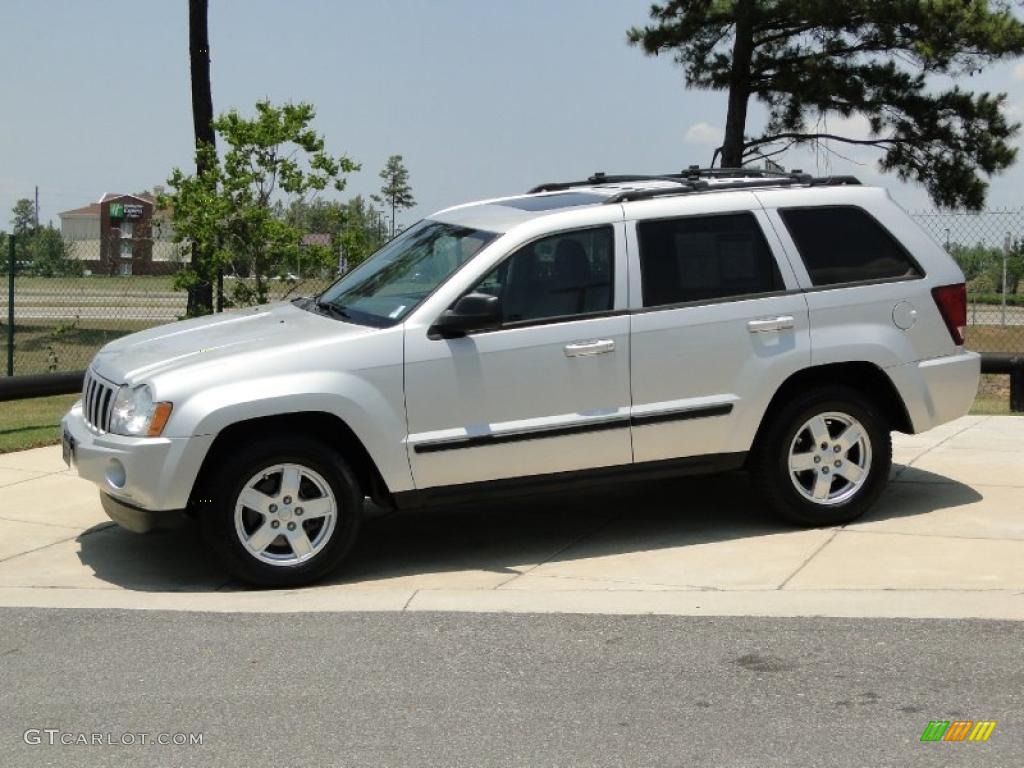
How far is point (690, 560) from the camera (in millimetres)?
7348

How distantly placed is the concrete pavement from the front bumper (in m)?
0.51

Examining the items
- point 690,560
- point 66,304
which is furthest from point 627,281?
point 66,304

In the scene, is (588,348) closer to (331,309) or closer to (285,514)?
(331,309)

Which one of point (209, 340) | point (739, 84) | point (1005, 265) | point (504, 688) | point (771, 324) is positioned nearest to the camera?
point (504, 688)

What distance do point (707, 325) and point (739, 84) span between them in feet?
57.3

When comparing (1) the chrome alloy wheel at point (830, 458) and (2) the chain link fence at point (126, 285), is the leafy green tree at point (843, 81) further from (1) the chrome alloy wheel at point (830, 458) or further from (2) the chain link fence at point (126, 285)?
(1) the chrome alloy wheel at point (830, 458)

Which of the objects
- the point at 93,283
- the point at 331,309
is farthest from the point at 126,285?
the point at 331,309

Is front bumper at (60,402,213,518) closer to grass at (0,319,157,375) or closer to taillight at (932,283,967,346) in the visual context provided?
taillight at (932,283,967,346)

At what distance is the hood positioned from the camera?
6.97m

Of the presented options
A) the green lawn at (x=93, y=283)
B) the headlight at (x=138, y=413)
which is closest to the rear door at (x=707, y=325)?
the headlight at (x=138, y=413)

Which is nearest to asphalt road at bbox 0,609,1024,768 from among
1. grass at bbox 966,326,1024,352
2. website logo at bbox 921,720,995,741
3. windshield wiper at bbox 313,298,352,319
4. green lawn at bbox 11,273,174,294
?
website logo at bbox 921,720,995,741

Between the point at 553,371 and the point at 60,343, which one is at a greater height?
the point at 553,371

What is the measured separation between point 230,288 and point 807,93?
12389 millimetres

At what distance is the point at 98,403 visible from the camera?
7.22 m
